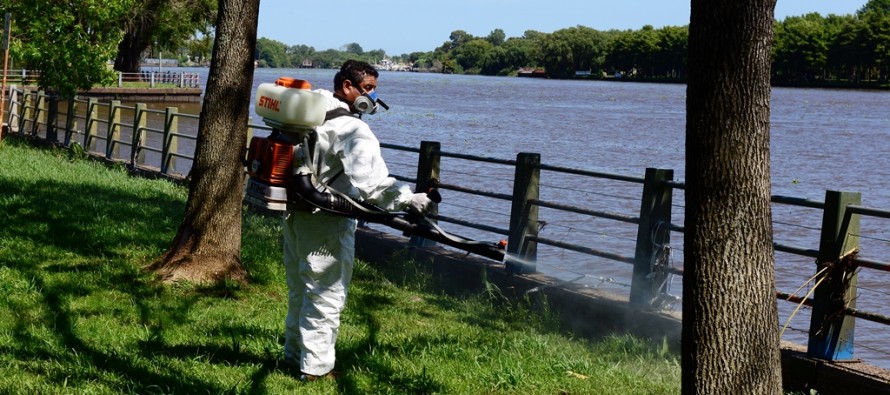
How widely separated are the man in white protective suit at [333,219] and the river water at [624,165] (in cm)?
314

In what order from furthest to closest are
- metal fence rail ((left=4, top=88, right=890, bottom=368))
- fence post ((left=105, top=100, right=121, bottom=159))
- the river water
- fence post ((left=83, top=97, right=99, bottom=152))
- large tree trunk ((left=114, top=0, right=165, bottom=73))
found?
large tree trunk ((left=114, top=0, right=165, bottom=73)) < fence post ((left=83, top=97, right=99, bottom=152)) < fence post ((left=105, top=100, right=121, bottom=159)) < the river water < metal fence rail ((left=4, top=88, right=890, bottom=368))

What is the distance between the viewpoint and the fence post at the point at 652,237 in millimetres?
8414

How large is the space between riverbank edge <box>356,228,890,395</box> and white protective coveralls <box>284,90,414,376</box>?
8.95 ft

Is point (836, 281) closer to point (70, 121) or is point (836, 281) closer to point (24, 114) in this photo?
point (70, 121)

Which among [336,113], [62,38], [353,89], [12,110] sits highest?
[62,38]

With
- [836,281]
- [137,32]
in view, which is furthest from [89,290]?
[137,32]

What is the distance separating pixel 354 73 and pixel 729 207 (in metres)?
2.58

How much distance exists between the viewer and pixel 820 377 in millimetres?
7016

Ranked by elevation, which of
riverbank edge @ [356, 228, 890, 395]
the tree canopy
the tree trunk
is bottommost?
riverbank edge @ [356, 228, 890, 395]

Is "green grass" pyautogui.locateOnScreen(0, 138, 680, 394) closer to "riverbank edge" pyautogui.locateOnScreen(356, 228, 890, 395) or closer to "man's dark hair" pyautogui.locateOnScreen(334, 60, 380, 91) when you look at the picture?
"riverbank edge" pyautogui.locateOnScreen(356, 228, 890, 395)

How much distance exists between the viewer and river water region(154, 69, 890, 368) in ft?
44.1

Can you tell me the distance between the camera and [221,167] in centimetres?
895

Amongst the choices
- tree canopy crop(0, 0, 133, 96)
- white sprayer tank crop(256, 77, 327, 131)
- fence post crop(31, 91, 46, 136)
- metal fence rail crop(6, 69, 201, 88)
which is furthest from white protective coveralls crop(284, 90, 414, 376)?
metal fence rail crop(6, 69, 201, 88)

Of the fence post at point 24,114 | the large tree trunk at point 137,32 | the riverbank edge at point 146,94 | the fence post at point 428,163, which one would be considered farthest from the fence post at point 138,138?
the riverbank edge at point 146,94
